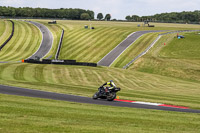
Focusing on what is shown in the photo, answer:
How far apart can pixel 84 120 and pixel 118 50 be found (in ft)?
230

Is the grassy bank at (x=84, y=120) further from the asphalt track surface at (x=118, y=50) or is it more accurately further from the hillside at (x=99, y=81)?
the asphalt track surface at (x=118, y=50)

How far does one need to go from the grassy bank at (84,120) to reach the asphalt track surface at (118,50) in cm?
5415

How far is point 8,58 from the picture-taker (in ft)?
261

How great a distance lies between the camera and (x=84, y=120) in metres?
15.3

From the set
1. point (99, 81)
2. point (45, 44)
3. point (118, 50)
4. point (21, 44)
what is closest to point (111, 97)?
point (99, 81)

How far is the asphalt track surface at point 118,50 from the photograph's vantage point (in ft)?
244

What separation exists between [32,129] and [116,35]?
297ft

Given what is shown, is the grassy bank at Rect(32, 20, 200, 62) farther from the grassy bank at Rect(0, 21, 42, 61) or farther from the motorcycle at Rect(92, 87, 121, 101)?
the motorcycle at Rect(92, 87, 121, 101)

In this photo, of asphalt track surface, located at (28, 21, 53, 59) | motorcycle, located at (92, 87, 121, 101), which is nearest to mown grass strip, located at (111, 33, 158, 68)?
asphalt track surface, located at (28, 21, 53, 59)

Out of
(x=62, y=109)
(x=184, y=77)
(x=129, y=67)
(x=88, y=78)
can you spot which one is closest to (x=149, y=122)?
(x=62, y=109)

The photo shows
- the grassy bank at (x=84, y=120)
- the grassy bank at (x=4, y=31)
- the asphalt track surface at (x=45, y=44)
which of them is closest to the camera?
the grassy bank at (x=84, y=120)

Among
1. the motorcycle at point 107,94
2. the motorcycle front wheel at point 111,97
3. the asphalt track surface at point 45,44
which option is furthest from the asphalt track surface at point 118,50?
the motorcycle front wheel at point 111,97

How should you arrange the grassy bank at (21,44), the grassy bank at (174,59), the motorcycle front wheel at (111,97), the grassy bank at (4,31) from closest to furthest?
the motorcycle front wheel at (111,97)
the grassy bank at (174,59)
the grassy bank at (21,44)
the grassy bank at (4,31)

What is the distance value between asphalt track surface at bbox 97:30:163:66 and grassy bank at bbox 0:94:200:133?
54151 millimetres
